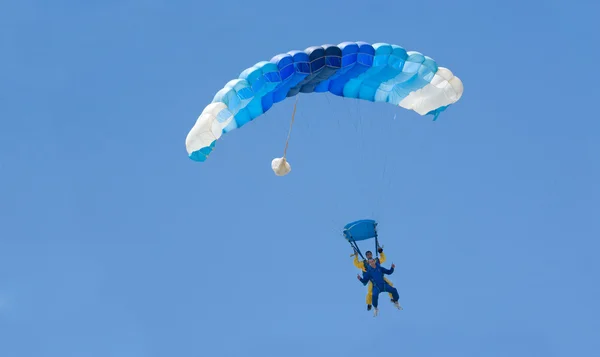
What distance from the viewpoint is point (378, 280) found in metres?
30.6

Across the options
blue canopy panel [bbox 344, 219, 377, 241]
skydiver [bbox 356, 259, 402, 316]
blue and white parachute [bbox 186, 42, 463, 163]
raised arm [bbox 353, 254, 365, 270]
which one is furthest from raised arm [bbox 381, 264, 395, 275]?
blue and white parachute [bbox 186, 42, 463, 163]

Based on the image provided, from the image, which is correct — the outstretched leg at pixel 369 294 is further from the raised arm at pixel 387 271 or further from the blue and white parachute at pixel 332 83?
the blue and white parachute at pixel 332 83

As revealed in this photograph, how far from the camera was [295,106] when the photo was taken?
30.1 meters

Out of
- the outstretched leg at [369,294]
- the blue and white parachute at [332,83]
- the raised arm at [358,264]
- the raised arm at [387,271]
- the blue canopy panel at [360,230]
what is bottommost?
the outstretched leg at [369,294]

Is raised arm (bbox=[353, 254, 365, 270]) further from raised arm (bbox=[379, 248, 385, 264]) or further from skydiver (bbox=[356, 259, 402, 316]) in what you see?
raised arm (bbox=[379, 248, 385, 264])

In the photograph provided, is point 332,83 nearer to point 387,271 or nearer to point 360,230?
point 360,230

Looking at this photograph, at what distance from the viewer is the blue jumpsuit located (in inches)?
1203

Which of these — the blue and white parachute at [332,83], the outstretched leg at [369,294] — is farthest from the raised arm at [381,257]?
the blue and white parachute at [332,83]

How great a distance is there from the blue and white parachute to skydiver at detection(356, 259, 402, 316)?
4012 mm

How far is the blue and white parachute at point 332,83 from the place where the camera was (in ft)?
94.6

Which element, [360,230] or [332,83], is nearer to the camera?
[360,230]

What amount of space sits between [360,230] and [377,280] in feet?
4.11

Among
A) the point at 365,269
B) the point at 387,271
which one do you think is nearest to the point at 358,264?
the point at 365,269

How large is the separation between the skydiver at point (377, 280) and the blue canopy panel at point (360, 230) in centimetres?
60
